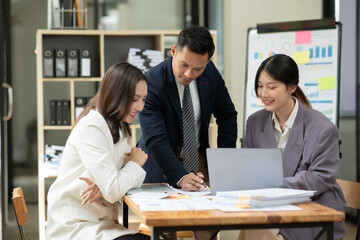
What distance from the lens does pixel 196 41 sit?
2.21m

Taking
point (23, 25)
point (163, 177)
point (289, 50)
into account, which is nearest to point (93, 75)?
point (23, 25)

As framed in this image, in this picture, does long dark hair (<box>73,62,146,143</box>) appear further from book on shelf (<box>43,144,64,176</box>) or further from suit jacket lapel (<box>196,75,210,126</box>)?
book on shelf (<box>43,144,64,176</box>)

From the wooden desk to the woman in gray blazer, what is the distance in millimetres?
398

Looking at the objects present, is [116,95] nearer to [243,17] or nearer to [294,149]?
[294,149]

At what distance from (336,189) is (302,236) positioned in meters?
0.26

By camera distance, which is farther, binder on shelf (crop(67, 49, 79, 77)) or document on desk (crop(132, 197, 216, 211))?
binder on shelf (crop(67, 49, 79, 77))

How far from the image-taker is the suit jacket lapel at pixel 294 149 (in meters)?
2.15

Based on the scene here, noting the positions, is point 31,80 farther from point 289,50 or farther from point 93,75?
point 289,50

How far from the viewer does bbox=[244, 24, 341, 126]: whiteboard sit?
12.0 ft

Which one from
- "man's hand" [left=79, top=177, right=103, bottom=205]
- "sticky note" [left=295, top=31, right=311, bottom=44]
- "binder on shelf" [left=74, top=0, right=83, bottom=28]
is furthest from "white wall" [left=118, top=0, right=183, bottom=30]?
"man's hand" [left=79, top=177, right=103, bottom=205]

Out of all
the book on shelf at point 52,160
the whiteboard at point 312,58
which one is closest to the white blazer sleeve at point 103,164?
the whiteboard at point 312,58

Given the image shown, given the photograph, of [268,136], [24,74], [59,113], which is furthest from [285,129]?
[24,74]

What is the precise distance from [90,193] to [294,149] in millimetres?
870

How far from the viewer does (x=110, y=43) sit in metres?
4.66
